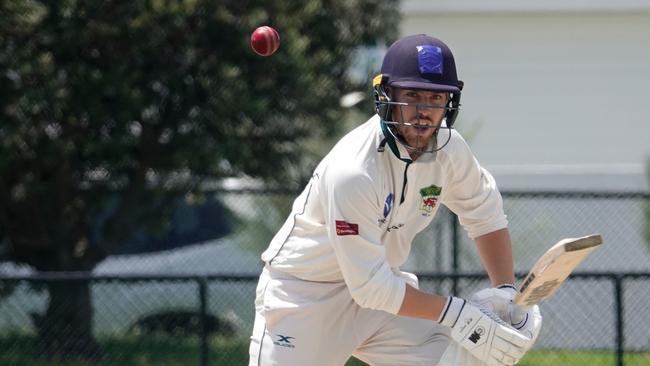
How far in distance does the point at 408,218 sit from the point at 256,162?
495 centimetres

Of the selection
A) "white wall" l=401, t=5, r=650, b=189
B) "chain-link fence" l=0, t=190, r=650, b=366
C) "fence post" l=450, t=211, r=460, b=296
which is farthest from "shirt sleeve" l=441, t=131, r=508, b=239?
"white wall" l=401, t=5, r=650, b=189

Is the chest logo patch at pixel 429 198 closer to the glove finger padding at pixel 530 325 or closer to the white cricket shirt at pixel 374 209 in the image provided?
the white cricket shirt at pixel 374 209

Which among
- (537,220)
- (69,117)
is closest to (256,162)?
(69,117)

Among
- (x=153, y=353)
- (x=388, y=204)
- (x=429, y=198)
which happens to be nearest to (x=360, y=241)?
(x=388, y=204)

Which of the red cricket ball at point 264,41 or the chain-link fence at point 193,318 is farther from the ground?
the red cricket ball at point 264,41

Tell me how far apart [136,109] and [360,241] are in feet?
15.9

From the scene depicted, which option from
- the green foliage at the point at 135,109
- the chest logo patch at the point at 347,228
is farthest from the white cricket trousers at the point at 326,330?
the green foliage at the point at 135,109

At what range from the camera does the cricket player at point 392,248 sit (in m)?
4.34

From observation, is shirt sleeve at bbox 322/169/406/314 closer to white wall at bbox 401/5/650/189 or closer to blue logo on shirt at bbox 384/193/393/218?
blue logo on shirt at bbox 384/193/393/218

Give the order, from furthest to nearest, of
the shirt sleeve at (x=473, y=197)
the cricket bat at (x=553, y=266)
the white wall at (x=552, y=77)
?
the white wall at (x=552, y=77) < the shirt sleeve at (x=473, y=197) < the cricket bat at (x=553, y=266)

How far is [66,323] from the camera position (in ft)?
26.7

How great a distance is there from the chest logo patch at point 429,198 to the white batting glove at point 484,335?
0.41 m

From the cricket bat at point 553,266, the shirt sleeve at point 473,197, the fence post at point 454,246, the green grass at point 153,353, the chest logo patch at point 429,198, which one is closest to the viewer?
the cricket bat at point 553,266

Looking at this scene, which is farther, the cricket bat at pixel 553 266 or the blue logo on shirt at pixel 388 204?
the blue logo on shirt at pixel 388 204
